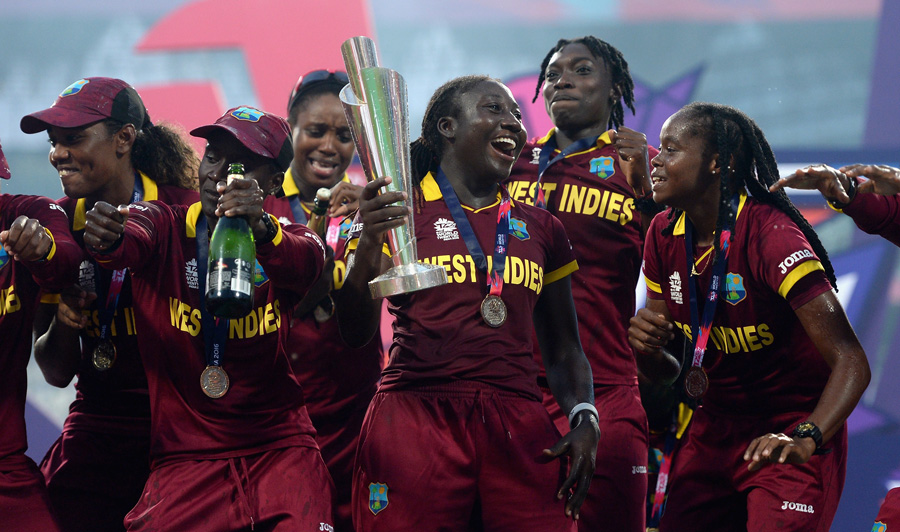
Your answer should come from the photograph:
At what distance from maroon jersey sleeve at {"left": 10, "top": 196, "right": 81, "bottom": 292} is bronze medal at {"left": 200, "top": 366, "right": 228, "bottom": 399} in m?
0.66

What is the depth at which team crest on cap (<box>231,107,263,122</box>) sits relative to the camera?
3.72 metres

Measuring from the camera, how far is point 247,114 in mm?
3752

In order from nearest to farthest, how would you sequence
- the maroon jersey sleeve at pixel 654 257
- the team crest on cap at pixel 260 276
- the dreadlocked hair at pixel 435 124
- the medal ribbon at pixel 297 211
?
the team crest on cap at pixel 260 276 → the dreadlocked hair at pixel 435 124 → the maroon jersey sleeve at pixel 654 257 → the medal ribbon at pixel 297 211

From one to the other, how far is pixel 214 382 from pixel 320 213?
148 cm

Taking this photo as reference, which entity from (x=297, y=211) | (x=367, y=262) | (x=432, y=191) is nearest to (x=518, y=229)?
(x=432, y=191)

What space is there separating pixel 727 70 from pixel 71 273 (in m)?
5.18

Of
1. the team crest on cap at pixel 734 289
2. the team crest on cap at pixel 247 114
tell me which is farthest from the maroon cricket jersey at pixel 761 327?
the team crest on cap at pixel 247 114

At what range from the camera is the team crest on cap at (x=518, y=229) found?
3561 millimetres

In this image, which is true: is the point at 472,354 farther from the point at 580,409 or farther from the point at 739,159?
the point at 739,159

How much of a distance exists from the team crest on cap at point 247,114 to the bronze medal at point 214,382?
0.92 metres

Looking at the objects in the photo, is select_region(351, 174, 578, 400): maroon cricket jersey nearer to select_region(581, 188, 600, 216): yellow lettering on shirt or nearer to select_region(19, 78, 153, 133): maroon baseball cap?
select_region(581, 188, 600, 216): yellow lettering on shirt

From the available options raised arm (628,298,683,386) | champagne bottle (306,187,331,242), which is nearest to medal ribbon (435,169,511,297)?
raised arm (628,298,683,386)

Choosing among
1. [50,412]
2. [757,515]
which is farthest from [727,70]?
[50,412]

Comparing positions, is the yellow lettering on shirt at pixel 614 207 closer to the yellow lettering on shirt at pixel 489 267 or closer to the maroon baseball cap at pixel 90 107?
the yellow lettering on shirt at pixel 489 267
